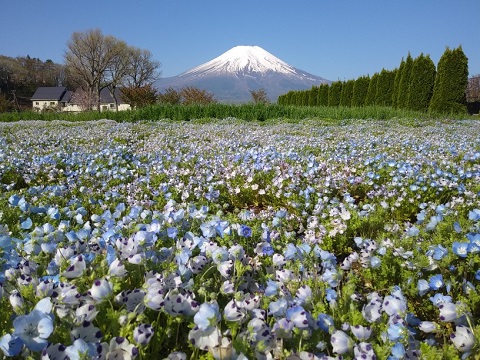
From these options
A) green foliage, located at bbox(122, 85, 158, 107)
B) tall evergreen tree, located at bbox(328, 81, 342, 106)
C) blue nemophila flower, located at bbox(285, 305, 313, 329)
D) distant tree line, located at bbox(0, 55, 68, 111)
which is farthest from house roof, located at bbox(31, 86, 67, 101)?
blue nemophila flower, located at bbox(285, 305, 313, 329)

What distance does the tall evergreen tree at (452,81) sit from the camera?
21219 millimetres

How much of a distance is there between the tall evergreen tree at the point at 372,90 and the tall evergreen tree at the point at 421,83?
3820mm

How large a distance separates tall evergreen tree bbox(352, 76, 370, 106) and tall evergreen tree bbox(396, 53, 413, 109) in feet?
12.9

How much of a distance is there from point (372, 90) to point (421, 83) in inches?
174

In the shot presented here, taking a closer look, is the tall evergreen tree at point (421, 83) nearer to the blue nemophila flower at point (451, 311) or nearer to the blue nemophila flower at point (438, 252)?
the blue nemophila flower at point (438, 252)

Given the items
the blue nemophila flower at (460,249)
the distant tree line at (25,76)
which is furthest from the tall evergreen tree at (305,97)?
the distant tree line at (25,76)

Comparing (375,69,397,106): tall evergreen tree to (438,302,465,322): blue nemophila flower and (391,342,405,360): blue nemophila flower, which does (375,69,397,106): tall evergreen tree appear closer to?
(438,302,465,322): blue nemophila flower

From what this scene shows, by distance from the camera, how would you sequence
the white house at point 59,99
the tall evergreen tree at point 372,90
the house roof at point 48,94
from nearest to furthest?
the tall evergreen tree at point 372,90, the white house at point 59,99, the house roof at point 48,94

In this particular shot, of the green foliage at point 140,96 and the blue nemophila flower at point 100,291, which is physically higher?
the green foliage at point 140,96

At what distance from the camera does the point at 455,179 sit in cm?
429

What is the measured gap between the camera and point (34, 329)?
1.17 metres

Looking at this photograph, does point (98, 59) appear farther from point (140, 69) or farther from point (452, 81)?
point (452, 81)

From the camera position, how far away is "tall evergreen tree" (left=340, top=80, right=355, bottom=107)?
1135 inches

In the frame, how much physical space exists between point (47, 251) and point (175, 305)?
0.84 m
